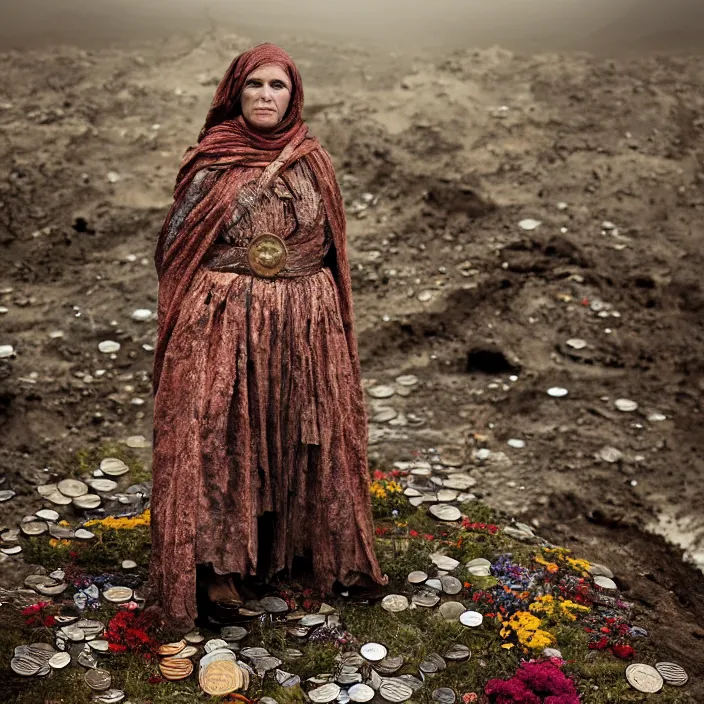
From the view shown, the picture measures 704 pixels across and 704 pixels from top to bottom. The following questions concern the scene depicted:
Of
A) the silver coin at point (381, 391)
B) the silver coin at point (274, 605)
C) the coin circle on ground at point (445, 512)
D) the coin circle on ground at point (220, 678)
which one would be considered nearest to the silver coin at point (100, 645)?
the coin circle on ground at point (220, 678)

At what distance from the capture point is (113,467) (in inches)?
270

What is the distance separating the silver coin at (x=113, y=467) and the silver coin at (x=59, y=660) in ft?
6.95

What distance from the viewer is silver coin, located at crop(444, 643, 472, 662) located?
4895mm

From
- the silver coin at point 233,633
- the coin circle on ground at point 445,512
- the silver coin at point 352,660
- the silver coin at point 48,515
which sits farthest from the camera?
the coin circle on ground at point 445,512

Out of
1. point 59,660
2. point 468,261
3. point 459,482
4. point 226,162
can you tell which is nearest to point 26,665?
point 59,660

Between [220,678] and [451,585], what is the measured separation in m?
1.41

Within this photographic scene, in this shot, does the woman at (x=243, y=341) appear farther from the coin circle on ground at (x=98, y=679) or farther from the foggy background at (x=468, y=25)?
the foggy background at (x=468, y=25)

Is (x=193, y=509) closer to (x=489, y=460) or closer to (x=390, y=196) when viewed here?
(x=489, y=460)

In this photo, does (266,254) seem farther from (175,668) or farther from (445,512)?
(445,512)

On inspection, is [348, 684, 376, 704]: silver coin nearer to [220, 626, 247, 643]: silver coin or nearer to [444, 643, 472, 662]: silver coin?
[444, 643, 472, 662]: silver coin

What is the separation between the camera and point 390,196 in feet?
31.8

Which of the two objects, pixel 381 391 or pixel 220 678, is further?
pixel 381 391

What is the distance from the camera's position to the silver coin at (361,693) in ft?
15.1

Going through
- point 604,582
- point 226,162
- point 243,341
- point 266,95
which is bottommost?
point 604,582
